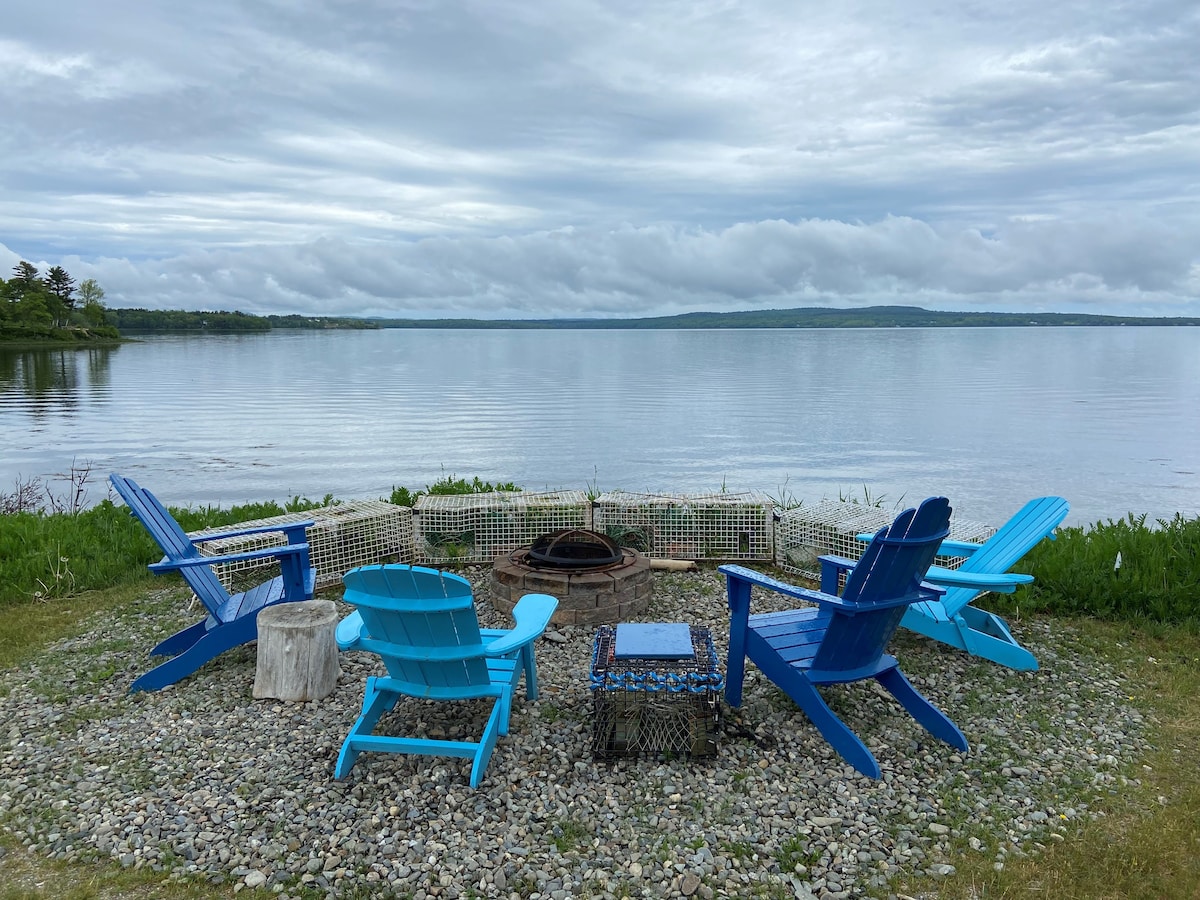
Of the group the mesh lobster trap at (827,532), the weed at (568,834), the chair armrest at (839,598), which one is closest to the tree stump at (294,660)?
the weed at (568,834)

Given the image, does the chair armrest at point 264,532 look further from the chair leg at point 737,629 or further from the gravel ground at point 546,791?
the chair leg at point 737,629

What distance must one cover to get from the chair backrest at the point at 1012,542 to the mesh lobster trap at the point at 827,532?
1.22 m

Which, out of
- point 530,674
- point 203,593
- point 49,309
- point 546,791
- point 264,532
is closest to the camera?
point 546,791

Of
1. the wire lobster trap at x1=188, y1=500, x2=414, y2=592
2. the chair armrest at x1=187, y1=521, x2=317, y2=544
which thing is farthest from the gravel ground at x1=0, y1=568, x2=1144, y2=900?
the wire lobster trap at x1=188, y1=500, x2=414, y2=592

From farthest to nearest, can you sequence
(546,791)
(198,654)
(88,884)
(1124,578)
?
(1124,578)
(198,654)
(546,791)
(88,884)

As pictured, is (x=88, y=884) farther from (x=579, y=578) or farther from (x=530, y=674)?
(x=579, y=578)

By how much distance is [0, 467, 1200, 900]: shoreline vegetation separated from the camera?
314 cm

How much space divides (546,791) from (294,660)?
1729mm

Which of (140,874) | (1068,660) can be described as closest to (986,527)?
(1068,660)

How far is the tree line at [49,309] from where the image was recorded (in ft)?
254

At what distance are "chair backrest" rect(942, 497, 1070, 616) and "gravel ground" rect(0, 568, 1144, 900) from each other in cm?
54

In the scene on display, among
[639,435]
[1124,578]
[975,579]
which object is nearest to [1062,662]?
[975,579]

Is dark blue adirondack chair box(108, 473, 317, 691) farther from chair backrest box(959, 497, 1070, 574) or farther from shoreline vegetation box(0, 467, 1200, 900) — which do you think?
chair backrest box(959, 497, 1070, 574)

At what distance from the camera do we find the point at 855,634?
396cm
